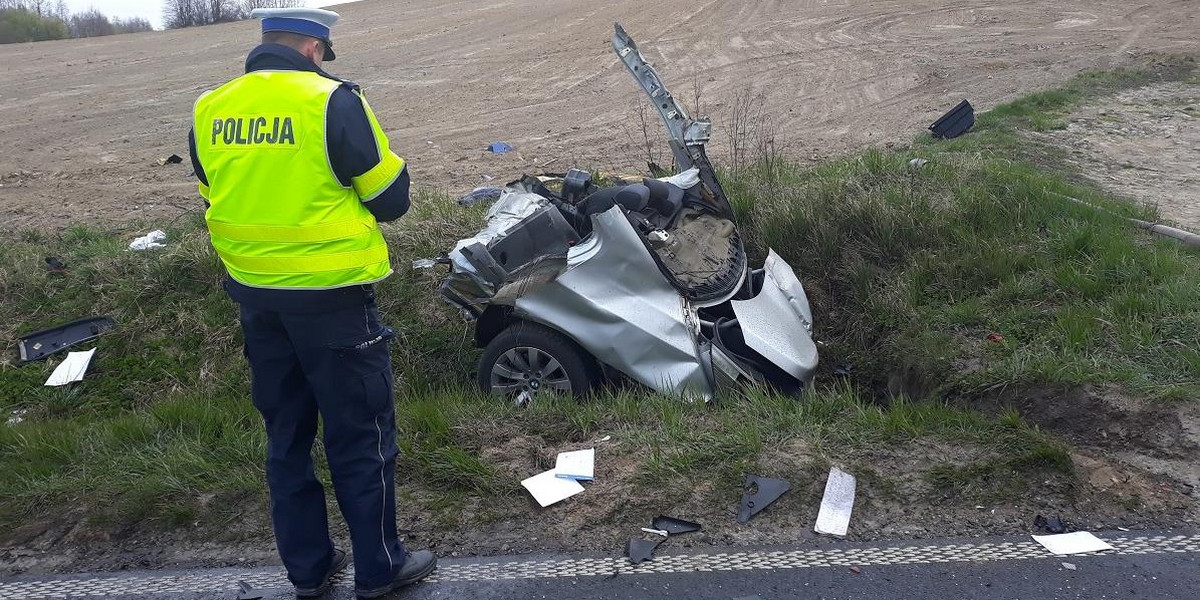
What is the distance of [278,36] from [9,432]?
9.85ft

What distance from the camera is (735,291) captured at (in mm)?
5242

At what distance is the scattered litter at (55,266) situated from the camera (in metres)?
6.68

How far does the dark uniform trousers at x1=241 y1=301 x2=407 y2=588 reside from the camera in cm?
303

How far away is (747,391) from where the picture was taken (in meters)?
4.72

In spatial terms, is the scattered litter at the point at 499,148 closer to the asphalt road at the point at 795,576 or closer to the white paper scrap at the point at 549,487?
the white paper scrap at the point at 549,487

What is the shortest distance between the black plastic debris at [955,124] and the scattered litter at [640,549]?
8202 millimetres

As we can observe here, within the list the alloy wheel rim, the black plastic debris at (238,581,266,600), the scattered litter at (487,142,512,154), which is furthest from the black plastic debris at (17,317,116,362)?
the scattered litter at (487,142,512,154)

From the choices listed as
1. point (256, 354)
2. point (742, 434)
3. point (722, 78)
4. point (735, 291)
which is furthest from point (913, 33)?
point (256, 354)

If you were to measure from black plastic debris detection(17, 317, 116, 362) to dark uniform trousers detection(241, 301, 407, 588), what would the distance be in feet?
11.8

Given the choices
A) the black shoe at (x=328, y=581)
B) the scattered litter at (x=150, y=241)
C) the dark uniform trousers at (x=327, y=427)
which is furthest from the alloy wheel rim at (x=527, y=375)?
the scattered litter at (x=150, y=241)

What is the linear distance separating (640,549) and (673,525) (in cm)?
20

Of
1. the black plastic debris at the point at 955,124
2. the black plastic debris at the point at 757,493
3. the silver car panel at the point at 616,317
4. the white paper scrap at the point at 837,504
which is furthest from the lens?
the black plastic debris at the point at 955,124

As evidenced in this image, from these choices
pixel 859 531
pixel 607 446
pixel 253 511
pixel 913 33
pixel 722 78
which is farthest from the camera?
pixel 913 33

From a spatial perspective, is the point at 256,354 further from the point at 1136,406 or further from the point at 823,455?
the point at 1136,406
